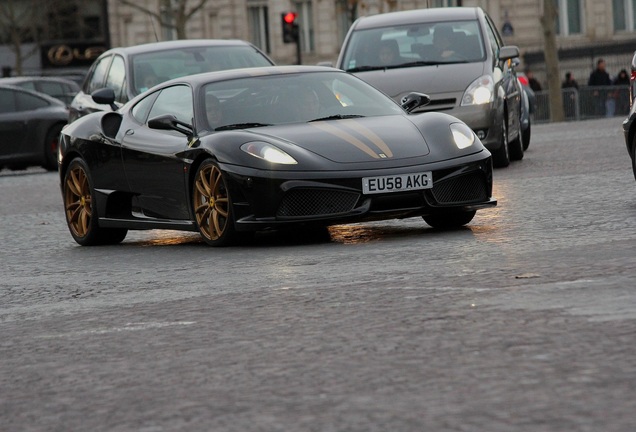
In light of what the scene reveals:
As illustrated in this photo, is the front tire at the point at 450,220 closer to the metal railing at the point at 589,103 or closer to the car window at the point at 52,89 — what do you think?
the car window at the point at 52,89

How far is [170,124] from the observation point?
449 inches

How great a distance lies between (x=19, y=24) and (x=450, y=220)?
57.0m

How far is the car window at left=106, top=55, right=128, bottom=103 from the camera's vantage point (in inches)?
680

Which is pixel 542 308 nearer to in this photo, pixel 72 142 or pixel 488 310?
pixel 488 310

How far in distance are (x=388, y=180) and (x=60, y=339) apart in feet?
12.0

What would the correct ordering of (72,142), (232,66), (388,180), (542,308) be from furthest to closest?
1. (232,66)
2. (72,142)
3. (388,180)
4. (542,308)

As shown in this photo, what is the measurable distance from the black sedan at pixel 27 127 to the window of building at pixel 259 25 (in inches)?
1518

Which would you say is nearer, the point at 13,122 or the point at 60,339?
the point at 60,339

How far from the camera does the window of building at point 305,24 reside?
64.7m

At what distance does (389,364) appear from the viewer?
565 cm

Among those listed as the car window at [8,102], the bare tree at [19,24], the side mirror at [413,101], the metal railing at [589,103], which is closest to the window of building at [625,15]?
the metal railing at [589,103]

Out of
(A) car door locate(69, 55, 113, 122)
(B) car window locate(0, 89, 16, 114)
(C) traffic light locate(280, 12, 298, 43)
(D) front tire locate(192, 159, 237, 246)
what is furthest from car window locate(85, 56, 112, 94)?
(C) traffic light locate(280, 12, 298, 43)

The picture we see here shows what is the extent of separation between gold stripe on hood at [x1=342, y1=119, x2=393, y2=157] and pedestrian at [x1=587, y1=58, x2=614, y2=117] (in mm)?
30440

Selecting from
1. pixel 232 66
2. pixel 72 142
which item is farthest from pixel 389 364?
pixel 232 66
